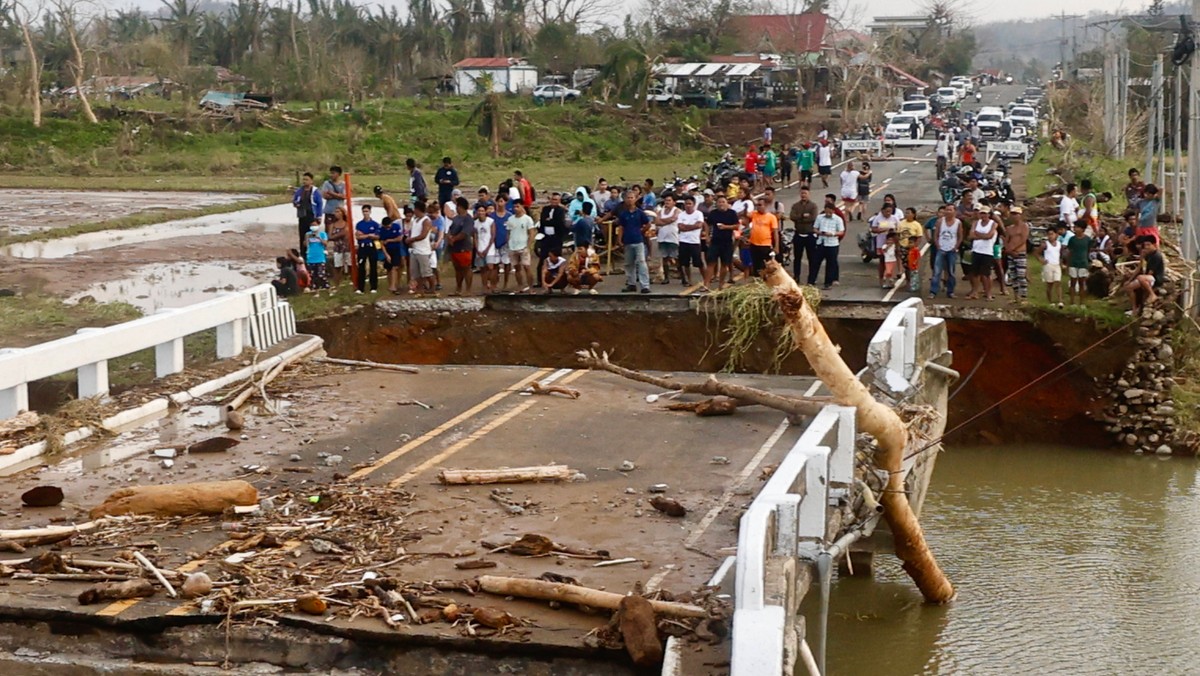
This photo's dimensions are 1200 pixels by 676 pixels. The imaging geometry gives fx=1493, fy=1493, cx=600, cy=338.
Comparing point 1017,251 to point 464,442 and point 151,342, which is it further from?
point 151,342

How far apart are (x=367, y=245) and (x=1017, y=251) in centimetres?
984

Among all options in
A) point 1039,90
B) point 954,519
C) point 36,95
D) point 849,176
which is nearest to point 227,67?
point 36,95

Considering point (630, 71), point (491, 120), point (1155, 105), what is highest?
point (630, 71)

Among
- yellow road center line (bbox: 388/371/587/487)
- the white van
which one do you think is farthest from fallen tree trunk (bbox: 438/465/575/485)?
the white van

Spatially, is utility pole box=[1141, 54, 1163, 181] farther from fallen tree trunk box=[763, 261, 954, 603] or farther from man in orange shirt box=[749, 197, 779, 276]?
fallen tree trunk box=[763, 261, 954, 603]

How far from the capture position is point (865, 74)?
7819 cm

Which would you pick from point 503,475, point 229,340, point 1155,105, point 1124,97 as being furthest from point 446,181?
point 1124,97

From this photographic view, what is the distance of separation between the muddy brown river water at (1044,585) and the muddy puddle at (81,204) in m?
24.4

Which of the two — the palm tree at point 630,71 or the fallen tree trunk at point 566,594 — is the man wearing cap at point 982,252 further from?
the palm tree at point 630,71

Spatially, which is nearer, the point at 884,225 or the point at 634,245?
the point at 634,245

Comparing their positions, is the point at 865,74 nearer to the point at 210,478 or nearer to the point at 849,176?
the point at 849,176

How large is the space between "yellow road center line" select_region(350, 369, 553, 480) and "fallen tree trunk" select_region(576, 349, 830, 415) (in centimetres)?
76

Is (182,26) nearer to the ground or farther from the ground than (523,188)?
farther from the ground

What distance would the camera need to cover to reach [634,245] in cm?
2297
